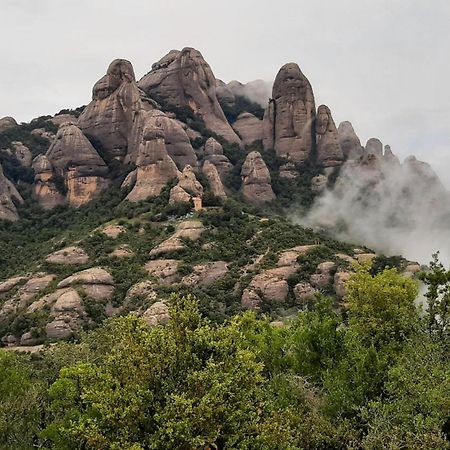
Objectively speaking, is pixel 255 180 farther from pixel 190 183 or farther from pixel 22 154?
pixel 22 154

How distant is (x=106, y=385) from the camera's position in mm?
A: 23953

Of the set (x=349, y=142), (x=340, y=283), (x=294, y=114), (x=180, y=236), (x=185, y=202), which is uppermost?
(x=294, y=114)

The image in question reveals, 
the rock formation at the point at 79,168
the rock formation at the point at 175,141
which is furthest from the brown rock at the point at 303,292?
the rock formation at the point at 79,168

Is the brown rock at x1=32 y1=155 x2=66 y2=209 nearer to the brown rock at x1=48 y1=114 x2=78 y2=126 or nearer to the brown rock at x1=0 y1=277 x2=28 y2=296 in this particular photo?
the brown rock at x1=0 y1=277 x2=28 y2=296

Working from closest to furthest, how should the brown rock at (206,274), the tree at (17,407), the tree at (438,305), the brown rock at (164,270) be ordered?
1. the tree at (438,305)
2. the tree at (17,407)
3. the brown rock at (206,274)
4. the brown rock at (164,270)

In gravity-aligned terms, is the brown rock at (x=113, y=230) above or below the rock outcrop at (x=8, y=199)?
below

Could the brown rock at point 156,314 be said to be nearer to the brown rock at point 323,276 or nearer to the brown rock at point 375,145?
the brown rock at point 323,276

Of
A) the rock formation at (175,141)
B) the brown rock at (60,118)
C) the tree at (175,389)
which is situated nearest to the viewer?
the tree at (175,389)

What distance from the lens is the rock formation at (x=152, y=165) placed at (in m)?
116

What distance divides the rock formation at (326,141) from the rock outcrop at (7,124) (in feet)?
275

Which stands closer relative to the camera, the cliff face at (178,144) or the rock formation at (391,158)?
the cliff face at (178,144)

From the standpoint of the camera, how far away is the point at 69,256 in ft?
319

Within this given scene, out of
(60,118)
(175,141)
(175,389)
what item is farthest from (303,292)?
(60,118)

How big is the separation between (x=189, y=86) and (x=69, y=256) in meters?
71.8
